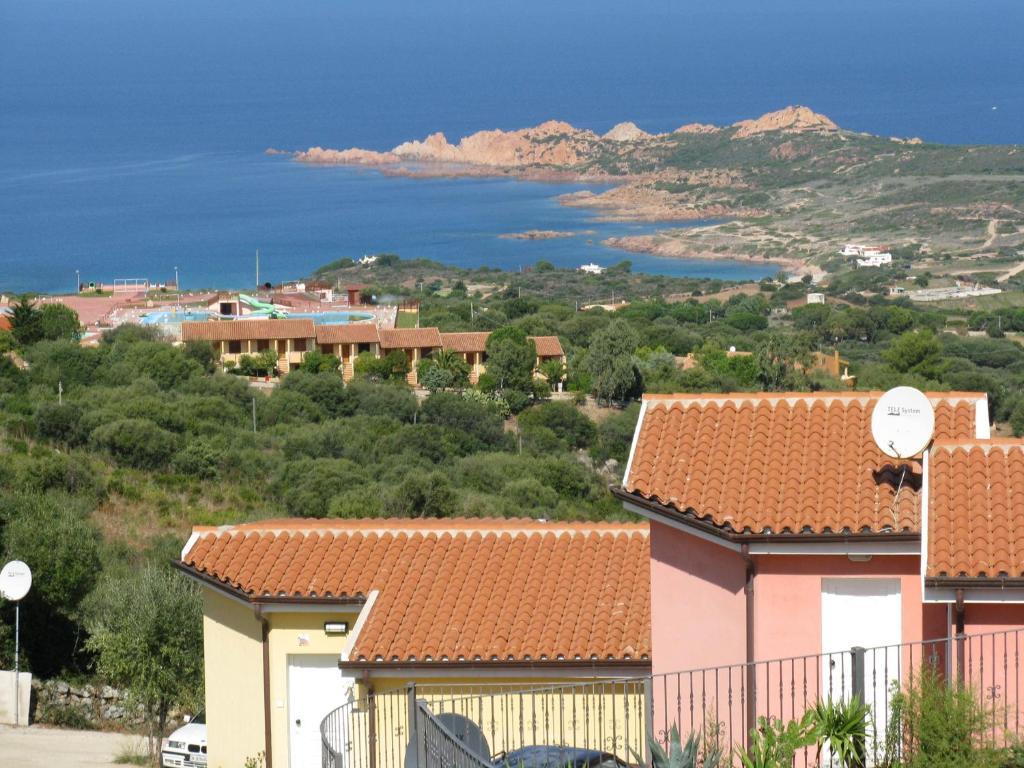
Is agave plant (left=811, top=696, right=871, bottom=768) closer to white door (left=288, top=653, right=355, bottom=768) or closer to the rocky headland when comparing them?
white door (left=288, top=653, right=355, bottom=768)

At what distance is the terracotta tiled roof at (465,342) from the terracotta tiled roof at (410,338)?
242 mm

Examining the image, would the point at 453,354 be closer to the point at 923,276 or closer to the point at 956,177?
the point at 923,276

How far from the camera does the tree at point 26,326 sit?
41.9 meters

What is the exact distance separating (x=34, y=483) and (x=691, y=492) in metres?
14.9

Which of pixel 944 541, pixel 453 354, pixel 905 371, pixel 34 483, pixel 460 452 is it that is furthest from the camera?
pixel 905 371

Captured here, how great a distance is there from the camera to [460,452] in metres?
29.4

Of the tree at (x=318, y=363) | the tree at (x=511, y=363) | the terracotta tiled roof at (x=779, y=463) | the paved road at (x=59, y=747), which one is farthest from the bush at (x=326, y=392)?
the terracotta tiled roof at (x=779, y=463)

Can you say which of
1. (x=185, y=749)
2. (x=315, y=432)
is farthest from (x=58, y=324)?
(x=185, y=749)

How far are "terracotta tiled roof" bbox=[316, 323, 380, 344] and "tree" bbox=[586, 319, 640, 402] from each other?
5.51 metres

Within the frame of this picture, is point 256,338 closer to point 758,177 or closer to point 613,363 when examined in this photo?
point 613,363

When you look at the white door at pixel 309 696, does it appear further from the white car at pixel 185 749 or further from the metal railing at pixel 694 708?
the white car at pixel 185 749

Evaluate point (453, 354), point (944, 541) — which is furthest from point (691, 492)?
point (453, 354)

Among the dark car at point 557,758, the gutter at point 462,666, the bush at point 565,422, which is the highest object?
the dark car at point 557,758

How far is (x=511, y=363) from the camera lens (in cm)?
3881
